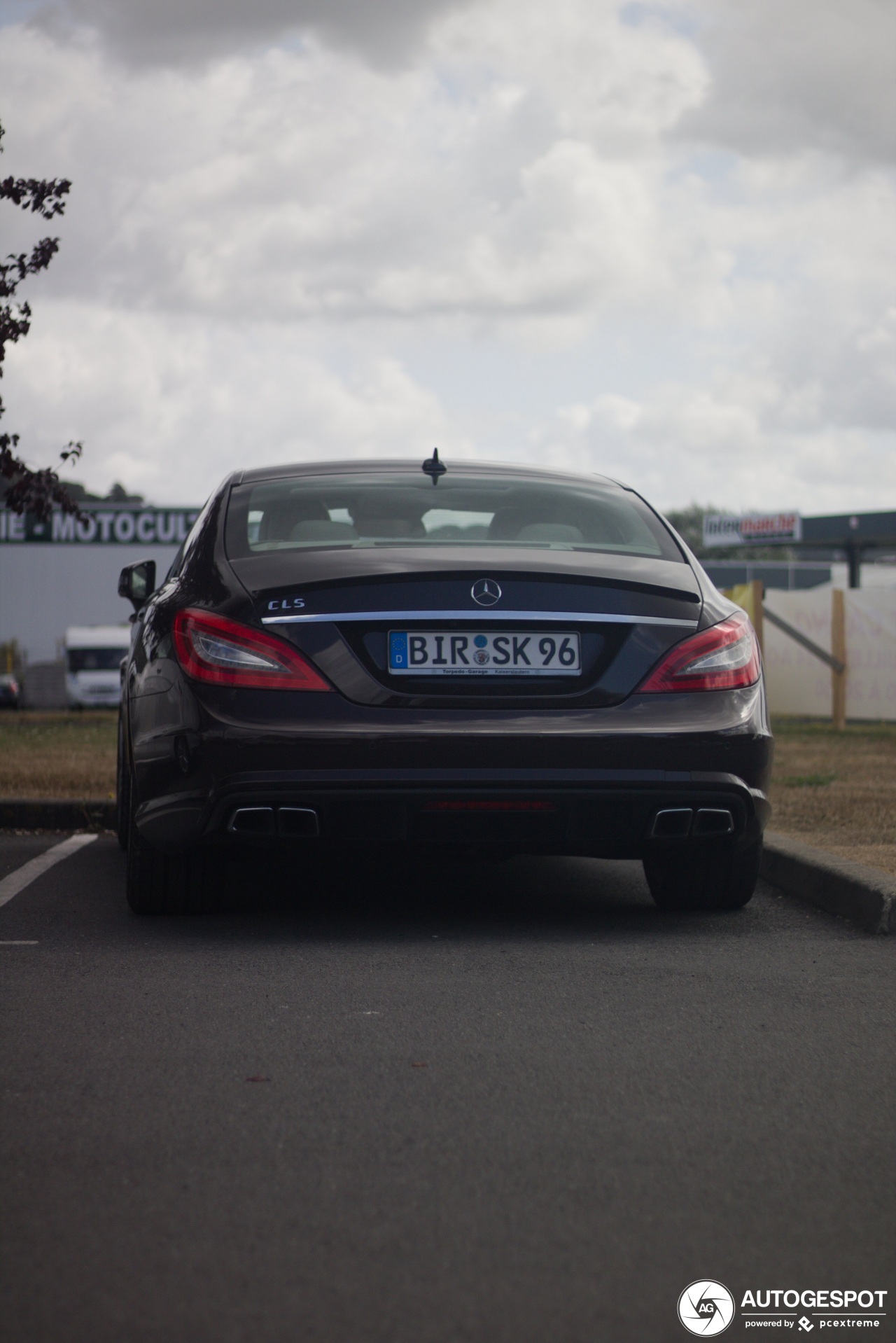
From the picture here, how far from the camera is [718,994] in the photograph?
445 cm

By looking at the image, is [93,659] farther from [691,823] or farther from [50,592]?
[691,823]

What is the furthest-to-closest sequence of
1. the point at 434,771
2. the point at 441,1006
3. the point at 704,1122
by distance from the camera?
the point at 434,771 < the point at 441,1006 < the point at 704,1122

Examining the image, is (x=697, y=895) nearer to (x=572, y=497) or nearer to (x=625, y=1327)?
(x=572, y=497)

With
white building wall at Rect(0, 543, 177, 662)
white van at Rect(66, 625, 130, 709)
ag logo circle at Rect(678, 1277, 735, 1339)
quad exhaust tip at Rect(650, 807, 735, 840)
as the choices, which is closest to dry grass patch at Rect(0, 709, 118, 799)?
quad exhaust tip at Rect(650, 807, 735, 840)

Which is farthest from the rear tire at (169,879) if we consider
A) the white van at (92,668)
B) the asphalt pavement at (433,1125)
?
the white van at (92,668)

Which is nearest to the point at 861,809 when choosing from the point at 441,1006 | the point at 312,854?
the point at 312,854

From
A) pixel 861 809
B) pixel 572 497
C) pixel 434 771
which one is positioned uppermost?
pixel 572 497

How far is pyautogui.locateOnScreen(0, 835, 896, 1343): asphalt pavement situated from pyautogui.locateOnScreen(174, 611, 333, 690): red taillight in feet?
2.26

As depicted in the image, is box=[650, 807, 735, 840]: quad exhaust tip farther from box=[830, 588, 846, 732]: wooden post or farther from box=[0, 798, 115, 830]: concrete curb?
A: box=[830, 588, 846, 732]: wooden post

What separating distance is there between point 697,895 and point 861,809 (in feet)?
10.5

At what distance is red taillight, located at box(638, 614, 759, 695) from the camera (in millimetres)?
5133

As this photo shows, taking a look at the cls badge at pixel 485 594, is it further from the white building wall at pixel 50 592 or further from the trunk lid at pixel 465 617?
the white building wall at pixel 50 592

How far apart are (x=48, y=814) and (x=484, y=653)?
443 centimetres

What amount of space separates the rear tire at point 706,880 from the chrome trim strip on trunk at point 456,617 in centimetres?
100
